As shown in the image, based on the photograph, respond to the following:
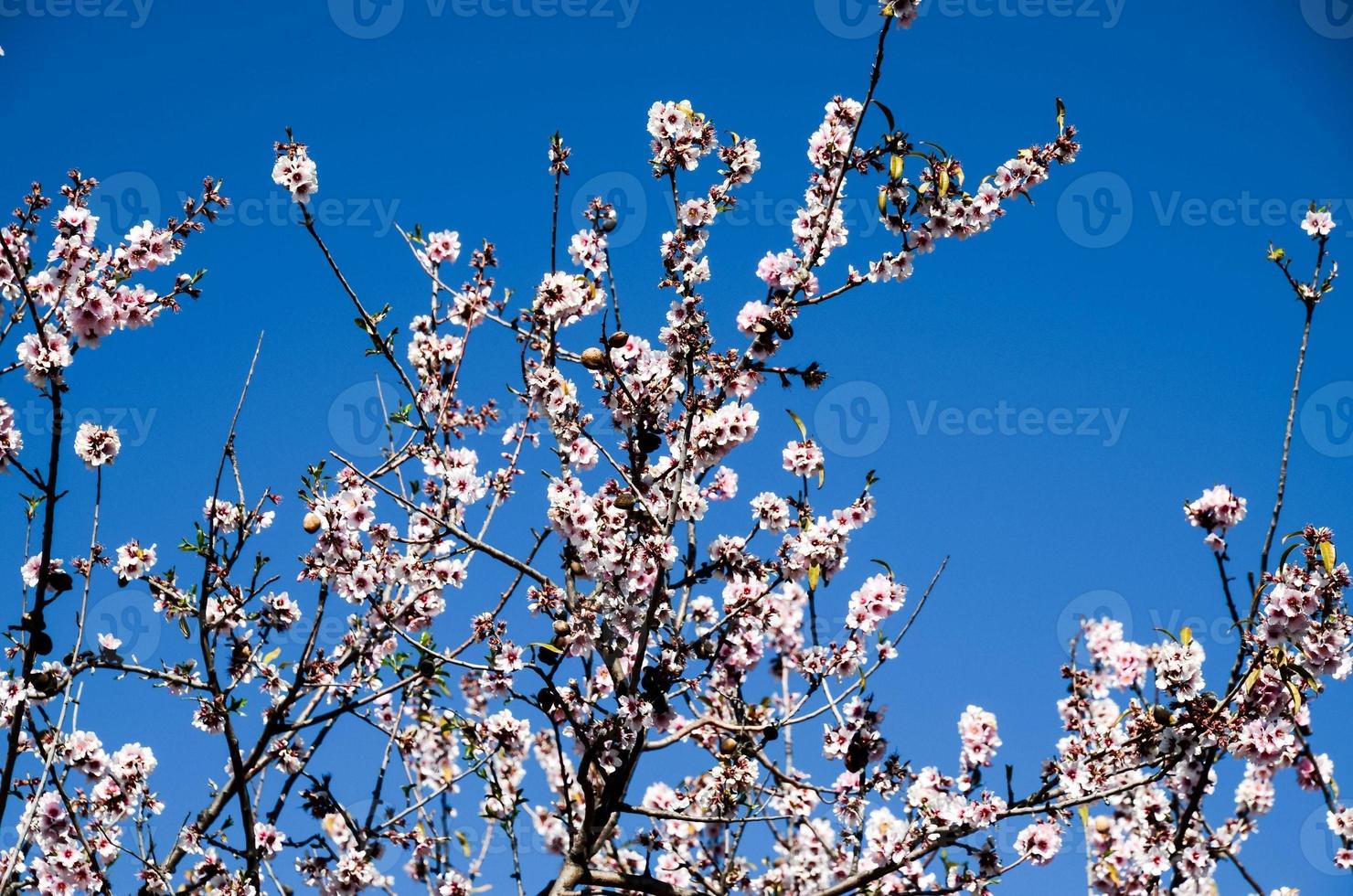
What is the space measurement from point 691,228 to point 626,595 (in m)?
1.66

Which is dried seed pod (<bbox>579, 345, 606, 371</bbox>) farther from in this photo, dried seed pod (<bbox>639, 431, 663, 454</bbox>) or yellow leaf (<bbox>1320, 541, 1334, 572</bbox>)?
yellow leaf (<bbox>1320, 541, 1334, 572</bbox>)

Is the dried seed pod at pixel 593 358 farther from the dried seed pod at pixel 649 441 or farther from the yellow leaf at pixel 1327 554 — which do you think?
the yellow leaf at pixel 1327 554

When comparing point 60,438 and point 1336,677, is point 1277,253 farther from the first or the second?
point 60,438

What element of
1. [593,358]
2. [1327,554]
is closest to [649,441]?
[593,358]

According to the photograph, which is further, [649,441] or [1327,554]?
[649,441]

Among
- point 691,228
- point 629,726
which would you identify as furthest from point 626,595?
point 691,228

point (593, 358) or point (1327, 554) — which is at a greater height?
point (593, 358)

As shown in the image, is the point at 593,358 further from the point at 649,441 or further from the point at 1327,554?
the point at 1327,554

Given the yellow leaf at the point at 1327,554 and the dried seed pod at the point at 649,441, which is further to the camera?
the dried seed pod at the point at 649,441

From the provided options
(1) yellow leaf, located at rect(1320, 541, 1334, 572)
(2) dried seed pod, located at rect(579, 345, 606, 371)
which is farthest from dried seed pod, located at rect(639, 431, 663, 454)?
(1) yellow leaf, located at rect(1320, 541, 1334, 572)

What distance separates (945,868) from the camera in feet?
15.1

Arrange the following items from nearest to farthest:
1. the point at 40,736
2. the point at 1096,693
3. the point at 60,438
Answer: the point at 60,438 → the point at 40,736 → the point at 1096,693

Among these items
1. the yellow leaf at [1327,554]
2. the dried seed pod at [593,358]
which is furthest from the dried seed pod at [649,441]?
the yellow leaf at [1327,554]

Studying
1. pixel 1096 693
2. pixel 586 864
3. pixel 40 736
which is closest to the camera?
pixel 586 864
